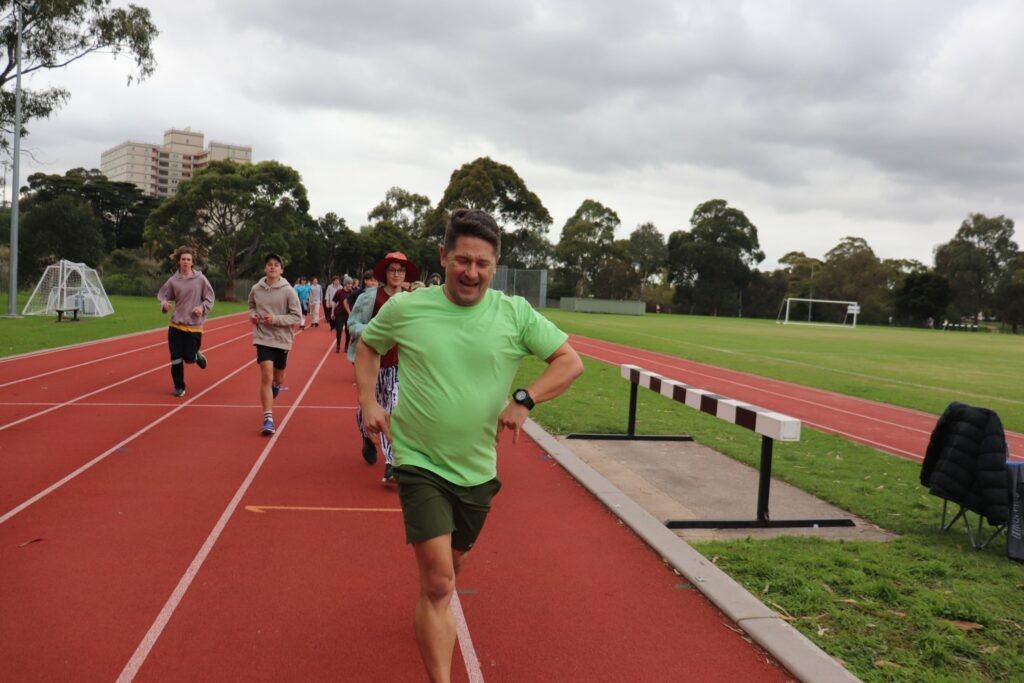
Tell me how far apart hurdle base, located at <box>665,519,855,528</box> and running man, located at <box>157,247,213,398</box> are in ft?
23.4

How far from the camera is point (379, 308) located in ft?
19.4

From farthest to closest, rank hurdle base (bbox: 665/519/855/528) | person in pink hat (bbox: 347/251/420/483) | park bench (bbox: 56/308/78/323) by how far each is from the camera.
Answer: park bench (bbox: 56/308/78/323) → person in pink hat (bbox: 347/251/420/483) → hurdle base (bbox: 665/519/855/528)

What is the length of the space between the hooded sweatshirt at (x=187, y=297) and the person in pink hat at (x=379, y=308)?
3.95m

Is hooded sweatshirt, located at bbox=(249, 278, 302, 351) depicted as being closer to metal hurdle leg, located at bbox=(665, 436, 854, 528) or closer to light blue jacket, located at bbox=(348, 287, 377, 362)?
light blue jacket, located at bbox=(348, 287, 377, 362)

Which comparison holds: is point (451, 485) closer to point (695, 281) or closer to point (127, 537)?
point (127, 537)

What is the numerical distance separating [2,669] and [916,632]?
421 centimetres

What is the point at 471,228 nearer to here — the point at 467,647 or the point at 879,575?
the point at 467,647

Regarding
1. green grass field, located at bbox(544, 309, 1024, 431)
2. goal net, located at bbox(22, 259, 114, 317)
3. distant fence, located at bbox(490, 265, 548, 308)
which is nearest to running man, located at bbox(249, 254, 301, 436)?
green grass field, located at bbox(544, 309, 1024, 431)

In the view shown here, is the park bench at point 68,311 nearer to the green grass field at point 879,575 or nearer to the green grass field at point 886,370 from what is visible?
the green grass field at point 886,370

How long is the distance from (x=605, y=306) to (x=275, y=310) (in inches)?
2910

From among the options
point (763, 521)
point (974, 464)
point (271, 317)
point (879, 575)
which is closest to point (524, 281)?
point (271, 317)

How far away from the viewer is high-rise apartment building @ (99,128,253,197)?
177 meters

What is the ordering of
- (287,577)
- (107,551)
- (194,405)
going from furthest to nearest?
(194,405) → (107,551) → (287,577)

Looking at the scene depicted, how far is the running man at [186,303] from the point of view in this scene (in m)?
10.3
